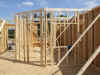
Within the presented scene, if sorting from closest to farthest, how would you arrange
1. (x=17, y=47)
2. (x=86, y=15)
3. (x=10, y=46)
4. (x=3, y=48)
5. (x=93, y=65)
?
(x=93, y=65)
(x=86, y=15)
(x=17, y=47)
(x=3, y=48)
(x=10, y=46)

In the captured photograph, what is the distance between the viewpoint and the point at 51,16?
6434mm

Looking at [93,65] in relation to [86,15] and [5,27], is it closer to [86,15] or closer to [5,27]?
[86,15]

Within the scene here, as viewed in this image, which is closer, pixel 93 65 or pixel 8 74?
pixel 8 74

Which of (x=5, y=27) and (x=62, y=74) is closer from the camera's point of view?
(x=62, y=74)

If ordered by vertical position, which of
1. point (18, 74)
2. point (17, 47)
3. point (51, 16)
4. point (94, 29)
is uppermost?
point (51, 16)

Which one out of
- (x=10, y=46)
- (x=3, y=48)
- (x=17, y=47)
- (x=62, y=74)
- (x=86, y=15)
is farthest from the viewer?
(x=10, y=46)

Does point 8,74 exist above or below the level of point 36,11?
below

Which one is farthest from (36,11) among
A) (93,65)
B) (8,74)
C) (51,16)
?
(93,65)

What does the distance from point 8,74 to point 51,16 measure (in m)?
3.58

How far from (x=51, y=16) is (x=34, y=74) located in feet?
10.2

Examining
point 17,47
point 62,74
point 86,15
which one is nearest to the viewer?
point 62,74

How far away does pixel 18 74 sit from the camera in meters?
5.29

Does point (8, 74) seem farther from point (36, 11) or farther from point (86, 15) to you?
point (86, 15)

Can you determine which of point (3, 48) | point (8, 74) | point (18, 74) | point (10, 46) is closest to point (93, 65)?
point (18, 74)
